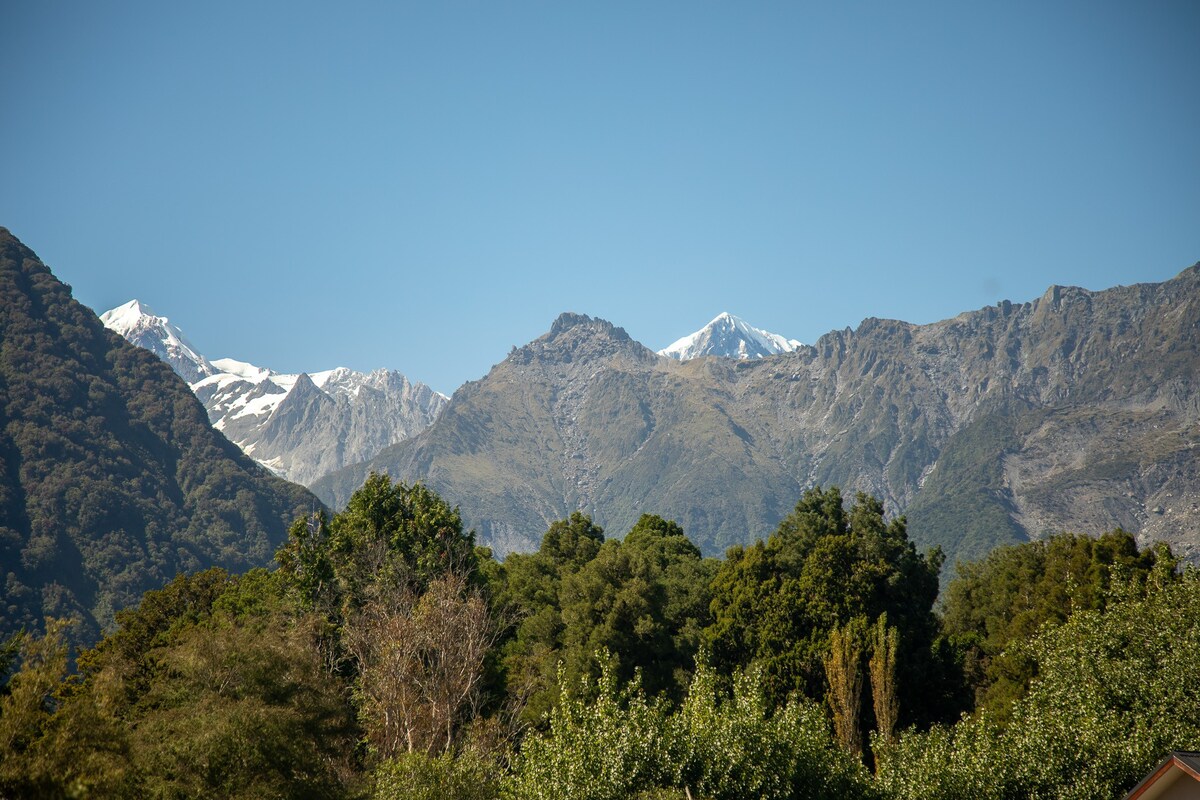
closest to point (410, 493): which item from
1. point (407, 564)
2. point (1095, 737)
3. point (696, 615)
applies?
point (407, 564)

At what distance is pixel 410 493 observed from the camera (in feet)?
202

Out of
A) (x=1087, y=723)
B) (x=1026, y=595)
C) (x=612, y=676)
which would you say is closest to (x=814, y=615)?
(x=1026, y=595)

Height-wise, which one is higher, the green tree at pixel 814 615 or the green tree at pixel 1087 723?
the green tree at pixel 814 615

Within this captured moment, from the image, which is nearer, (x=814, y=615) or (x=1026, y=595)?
(x=814, y=615)

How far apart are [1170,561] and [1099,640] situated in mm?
9633

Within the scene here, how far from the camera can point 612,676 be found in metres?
35.1

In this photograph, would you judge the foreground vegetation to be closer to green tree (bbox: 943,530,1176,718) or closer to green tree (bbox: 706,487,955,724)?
green tree (bbox: 706,487,955,724)

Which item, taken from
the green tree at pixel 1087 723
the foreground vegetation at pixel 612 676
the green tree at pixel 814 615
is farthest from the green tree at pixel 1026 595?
the green tree at pixel 1087 723

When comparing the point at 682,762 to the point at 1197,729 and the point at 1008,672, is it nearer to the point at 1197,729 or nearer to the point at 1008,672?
the point at 1197,729

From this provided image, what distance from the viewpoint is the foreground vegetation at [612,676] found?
29578mm

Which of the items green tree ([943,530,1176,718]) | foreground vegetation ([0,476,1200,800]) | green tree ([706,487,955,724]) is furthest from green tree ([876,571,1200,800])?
green tree ([706,487,955,724])

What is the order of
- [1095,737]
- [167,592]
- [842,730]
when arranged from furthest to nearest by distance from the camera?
1. [167,592]
2. [842,730]
3. [1095,737]

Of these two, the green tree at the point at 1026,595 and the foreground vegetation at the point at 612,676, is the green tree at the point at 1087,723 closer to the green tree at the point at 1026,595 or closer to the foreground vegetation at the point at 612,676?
the foreground vegetation at the point at 612,676

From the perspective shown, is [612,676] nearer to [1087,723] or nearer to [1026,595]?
[1087,723]
